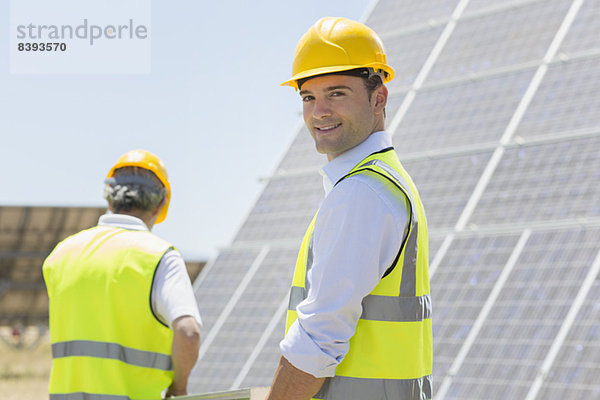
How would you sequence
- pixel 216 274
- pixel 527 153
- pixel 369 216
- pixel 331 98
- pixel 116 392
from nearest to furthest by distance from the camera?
pixel 369 216, pixel 331 98, pixel 116 392, pixel 527 153, pixel 216 274

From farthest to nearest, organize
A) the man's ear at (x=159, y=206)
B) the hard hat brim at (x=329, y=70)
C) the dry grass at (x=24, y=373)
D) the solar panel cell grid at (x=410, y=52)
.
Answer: the dry grass at (x=24, y=373)
the solar panel cell grid at (x=410, y=52)
the man's ear at (x=159, y=206)
the hard hat brim at (x=329, y=70)

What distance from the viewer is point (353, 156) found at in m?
2.25

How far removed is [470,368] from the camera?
265 inches

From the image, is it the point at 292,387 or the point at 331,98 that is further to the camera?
the point at 331,98

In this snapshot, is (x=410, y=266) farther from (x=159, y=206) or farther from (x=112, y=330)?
(x=159, y=206)

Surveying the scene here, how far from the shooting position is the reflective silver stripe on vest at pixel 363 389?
2.01 m

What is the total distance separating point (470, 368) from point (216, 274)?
414cm

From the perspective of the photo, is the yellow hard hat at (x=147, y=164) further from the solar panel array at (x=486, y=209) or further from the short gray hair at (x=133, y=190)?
the solar panel array at (x=486, y=209)

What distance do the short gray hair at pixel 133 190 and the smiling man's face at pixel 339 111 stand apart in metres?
1.32

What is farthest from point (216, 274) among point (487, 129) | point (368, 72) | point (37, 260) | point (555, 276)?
point (368, 72)

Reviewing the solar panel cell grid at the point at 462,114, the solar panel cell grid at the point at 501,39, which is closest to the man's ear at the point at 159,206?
the solar panel cell grid at the point at 462,114

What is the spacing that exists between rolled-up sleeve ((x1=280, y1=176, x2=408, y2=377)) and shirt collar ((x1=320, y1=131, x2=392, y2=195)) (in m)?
0.23

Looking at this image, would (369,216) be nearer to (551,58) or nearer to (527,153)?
(527,153)

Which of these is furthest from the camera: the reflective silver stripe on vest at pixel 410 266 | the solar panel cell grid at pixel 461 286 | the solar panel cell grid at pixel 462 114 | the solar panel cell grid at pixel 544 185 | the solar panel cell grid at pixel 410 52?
the solar panel cell grid at pixel 410 52
